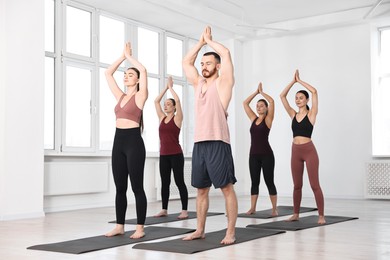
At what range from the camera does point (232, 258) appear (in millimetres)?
3426

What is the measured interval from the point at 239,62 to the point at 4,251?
7.13 m

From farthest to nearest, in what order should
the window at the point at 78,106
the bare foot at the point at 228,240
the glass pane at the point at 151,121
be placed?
the glass pane at the point at 151,121 < the window at the point at 78,106 < the bare foot at the point at 228,240

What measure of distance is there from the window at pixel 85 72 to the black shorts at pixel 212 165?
3.43 metres

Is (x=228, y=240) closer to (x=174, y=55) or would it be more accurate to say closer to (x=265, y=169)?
(x=265, y=169)

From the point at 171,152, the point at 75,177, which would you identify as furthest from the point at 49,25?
the point at 171,152

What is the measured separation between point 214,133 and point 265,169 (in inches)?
86.6

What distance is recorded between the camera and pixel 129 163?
14.0 feet

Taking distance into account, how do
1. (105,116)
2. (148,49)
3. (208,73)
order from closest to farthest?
(208,73)
(105,116)
(148,49)

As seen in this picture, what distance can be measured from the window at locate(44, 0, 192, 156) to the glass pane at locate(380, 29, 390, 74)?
3.67 metres

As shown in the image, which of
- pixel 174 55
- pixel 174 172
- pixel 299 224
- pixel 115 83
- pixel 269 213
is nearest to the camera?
pixel 115 83

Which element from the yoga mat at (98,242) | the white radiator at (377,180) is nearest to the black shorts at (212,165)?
the yoga mat at (98,242)

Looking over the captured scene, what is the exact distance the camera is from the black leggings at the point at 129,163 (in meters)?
4.27

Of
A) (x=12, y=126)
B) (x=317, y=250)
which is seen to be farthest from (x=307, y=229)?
(x=12, y=126)

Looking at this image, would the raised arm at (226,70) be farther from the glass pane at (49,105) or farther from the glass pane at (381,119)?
the glass pane at (381,119)
